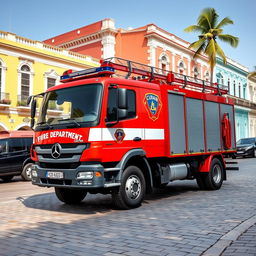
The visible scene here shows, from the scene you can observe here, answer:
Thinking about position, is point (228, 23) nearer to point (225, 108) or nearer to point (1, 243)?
point (225, 108)

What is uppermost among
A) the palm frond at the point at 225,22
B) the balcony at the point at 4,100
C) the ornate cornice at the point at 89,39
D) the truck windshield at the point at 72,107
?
the ornate cornice at the point at 89,39

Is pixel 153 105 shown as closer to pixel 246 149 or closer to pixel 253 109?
pixel 246 149

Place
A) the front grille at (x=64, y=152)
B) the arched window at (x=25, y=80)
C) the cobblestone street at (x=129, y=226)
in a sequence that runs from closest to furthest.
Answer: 1. the cobblestone street at (x=129, y=226)
2. the front grille at (x=64, y=152)
3. the arched window at (x=25, y=80)

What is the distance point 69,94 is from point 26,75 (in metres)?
19.1

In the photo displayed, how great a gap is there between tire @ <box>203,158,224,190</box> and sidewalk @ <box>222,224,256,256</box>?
4.65 m

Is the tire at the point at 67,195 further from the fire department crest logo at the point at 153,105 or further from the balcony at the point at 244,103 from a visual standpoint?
the balcony at the point at 244,103

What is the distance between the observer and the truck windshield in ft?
22.2

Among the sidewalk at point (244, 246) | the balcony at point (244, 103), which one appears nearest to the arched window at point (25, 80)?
the sidewalk at point (244, 246)

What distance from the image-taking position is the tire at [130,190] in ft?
23.0

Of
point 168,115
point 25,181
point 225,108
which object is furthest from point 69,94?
point 25,181

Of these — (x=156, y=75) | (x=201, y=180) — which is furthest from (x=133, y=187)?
(x=201, y=180)

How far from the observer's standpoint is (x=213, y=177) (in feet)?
32.8

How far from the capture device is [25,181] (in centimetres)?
1496

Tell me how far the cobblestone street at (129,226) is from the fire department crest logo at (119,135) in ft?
4.83
